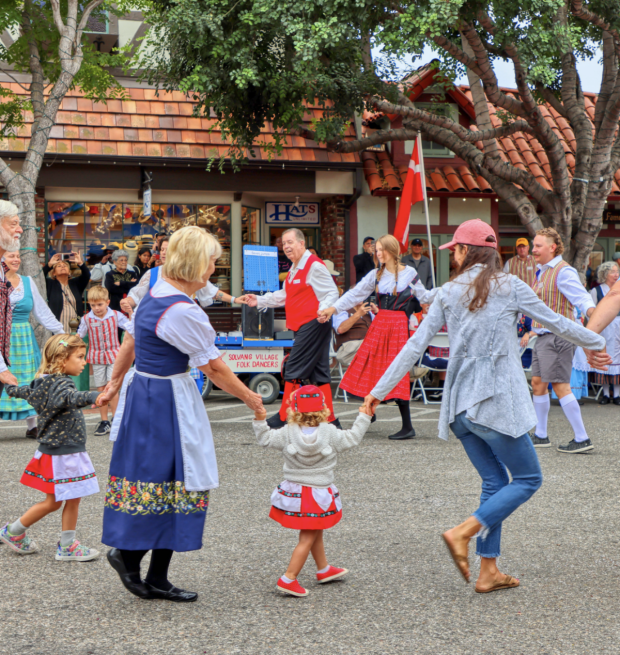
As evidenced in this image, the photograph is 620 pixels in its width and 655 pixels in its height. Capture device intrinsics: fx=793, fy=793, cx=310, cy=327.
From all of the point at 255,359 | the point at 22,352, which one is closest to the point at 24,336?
the point at 22,352

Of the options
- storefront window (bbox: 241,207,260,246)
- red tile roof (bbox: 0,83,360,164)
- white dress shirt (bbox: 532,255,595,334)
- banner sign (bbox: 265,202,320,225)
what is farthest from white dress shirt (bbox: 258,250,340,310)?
banner sign (bbox: 265,202,320,225)

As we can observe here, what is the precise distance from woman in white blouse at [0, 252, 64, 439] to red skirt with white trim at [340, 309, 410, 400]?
299cm

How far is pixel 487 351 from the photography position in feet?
12.8

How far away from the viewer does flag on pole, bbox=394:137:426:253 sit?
492 inches

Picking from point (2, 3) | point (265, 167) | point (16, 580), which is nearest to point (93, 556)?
point (16, 580)

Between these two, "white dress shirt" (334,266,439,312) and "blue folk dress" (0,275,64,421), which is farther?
"white dress shirt" (334,266,439,312)

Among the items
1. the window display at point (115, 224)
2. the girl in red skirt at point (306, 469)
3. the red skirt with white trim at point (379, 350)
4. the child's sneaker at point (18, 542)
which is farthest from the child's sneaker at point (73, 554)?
the window display at point (115, 224)

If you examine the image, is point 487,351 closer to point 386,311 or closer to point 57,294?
point 386,311

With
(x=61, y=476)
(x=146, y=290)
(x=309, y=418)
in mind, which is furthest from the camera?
(x=146, y=290)

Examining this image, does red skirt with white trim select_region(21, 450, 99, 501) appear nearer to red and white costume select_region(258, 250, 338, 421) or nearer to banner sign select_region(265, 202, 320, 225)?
red and white costume select_region(258, 250, 338, 421)

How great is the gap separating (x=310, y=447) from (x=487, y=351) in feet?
3.24

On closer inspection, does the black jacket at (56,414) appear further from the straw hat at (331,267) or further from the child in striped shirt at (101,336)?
the straw hat at (331,267)

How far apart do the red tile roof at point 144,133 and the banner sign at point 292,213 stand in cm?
146

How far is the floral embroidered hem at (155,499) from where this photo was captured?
3.62 metres
